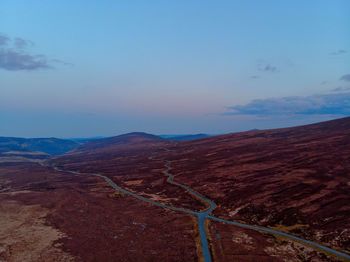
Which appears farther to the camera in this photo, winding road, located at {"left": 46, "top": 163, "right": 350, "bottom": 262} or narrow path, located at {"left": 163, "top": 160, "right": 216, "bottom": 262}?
narrow path, located at {"left": 163, "top": 160, "right": 216, "bottom": 262}

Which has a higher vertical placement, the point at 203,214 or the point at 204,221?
the point at 204,221

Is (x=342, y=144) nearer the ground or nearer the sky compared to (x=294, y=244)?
nearer the sky

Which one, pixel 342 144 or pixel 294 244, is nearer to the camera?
pixel 294 244

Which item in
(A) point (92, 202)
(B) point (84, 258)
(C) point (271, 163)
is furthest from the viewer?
(C) point (271, 163)

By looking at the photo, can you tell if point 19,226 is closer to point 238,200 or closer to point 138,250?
point 138,250

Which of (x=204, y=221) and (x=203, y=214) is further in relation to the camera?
(x=203, y=214)

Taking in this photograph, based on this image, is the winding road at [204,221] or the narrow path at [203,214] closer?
the winding road at [204,221]

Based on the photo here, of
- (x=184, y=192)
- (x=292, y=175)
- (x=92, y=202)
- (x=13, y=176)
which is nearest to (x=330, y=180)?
(x=292, y=175)

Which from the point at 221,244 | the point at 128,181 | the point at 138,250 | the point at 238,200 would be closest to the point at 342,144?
the point at 238,200

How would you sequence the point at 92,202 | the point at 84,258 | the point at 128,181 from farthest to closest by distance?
the point at 128,181
the point at 92,202
the point at 84,258
